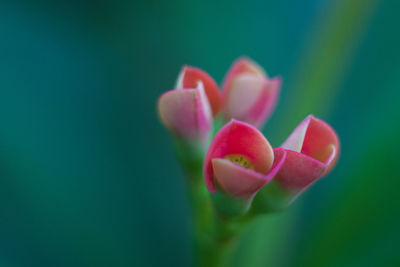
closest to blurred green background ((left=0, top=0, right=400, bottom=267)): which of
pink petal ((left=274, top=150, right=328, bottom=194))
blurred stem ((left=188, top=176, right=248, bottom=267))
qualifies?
blurred stem ((left=188, top=176, right=248, bottom=267))

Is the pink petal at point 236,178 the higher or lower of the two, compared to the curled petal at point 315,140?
lower

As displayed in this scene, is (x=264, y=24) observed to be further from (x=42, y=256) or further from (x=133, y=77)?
(x=42, y=256)

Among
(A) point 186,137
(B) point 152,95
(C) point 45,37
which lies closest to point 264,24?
(B) point 152,95

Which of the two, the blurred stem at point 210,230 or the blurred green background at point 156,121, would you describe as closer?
the blurred stem at point 210,230

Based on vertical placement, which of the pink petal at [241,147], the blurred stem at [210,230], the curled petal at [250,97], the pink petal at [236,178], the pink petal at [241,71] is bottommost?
the blurred stem at [210,230]

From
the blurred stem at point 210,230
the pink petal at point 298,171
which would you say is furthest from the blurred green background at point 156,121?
the pink petal at point 298,171

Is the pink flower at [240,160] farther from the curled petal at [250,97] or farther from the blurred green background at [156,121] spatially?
the blurred green background at [156,121]

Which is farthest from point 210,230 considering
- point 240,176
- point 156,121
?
point 156,121
